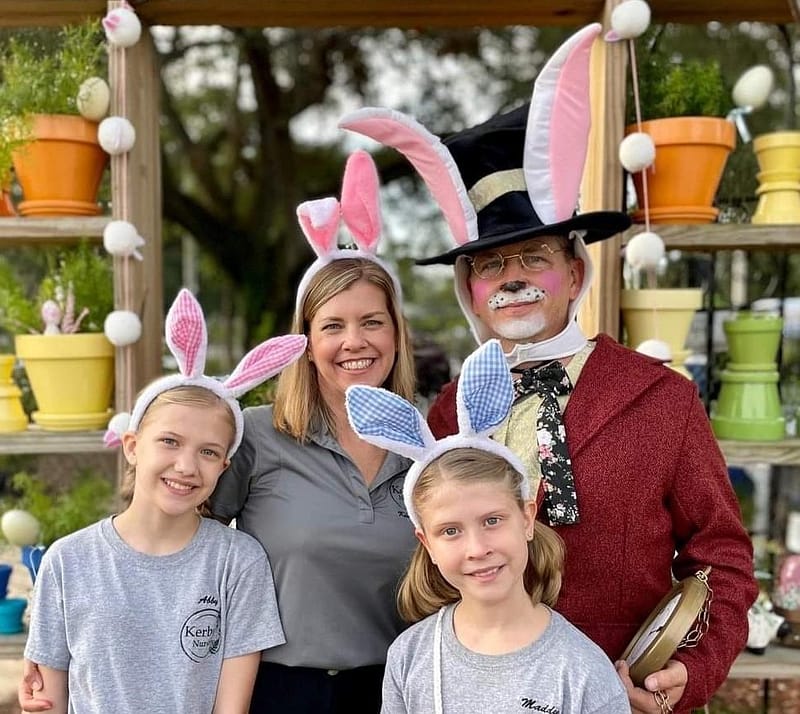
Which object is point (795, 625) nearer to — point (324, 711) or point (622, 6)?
point (324, 711)

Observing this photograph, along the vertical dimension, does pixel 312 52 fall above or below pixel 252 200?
above

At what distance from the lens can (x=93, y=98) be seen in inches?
82.8

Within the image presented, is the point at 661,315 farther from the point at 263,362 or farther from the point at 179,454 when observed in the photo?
the point at 179,454

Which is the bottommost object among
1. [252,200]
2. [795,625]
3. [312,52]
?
[795,625]

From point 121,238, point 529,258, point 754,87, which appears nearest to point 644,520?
point 529,258

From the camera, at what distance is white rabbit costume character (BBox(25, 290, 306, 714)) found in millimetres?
1472

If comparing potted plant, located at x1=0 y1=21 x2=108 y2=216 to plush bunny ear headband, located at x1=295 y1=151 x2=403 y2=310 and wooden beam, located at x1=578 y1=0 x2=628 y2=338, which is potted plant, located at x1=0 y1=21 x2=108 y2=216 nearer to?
plush bunny ear headband, located at x1=295 y1=151 x2=403 y2=310

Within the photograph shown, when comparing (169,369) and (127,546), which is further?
(169,369)

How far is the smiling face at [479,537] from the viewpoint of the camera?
127 cm

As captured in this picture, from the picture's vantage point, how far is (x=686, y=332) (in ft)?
6.98

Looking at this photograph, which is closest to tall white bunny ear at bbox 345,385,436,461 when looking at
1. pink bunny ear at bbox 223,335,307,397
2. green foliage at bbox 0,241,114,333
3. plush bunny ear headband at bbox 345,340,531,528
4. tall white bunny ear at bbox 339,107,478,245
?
plush bunny ear headband at bbox 345,340,531,528

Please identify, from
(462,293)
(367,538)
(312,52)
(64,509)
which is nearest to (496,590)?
(367,538)

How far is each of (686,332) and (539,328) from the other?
2.36 ft

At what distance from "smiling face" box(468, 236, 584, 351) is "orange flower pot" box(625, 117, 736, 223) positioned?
0.58 metres
